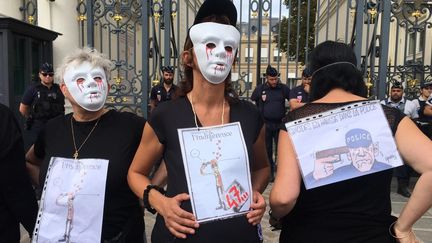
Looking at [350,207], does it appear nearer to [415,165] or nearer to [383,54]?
[415,165]

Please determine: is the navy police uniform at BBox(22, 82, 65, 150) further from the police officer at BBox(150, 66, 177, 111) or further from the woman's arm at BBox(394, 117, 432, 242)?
the woman's arm at BBox(394, 117, 432, 242)

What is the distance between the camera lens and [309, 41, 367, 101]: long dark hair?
180cm

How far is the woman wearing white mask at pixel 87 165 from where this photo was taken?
6.32ft

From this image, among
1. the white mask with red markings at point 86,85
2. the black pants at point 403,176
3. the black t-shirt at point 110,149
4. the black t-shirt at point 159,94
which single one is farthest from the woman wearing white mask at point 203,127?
the black t-shirt at point 159,94

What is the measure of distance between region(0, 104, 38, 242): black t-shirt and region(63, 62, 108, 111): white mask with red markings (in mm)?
326

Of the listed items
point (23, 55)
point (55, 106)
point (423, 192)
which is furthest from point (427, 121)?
point (23, 55)

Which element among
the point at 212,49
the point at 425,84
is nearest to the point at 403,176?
the point at 425,84

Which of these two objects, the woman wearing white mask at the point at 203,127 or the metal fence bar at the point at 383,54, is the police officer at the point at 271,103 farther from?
the woman wearing white mask at the point at 203,127

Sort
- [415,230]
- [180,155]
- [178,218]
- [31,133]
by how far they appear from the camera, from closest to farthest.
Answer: [178,218] → [180,155] → [415,230] → [31,133]

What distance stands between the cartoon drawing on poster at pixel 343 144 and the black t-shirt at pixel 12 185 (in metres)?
1.27

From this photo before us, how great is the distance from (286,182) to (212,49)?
662 mm

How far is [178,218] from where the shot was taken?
164 centimetres

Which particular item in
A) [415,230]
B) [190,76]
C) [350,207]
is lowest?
[415,230]

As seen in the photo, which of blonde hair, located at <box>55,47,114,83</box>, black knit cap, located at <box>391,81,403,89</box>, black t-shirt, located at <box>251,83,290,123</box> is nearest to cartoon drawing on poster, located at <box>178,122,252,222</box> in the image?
blonde hair, located at <box>55,47,114,83</box>
